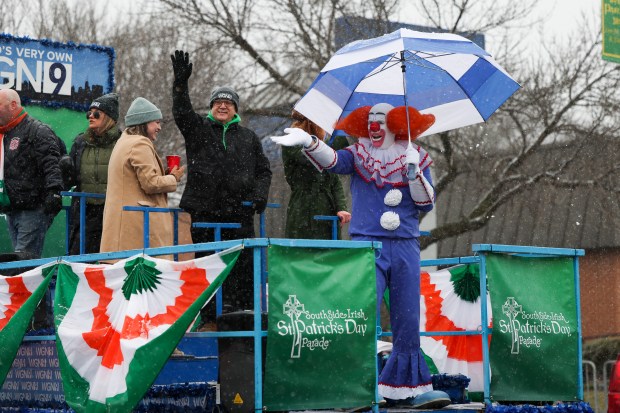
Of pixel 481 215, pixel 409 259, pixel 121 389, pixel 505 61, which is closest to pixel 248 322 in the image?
pixel 121 389

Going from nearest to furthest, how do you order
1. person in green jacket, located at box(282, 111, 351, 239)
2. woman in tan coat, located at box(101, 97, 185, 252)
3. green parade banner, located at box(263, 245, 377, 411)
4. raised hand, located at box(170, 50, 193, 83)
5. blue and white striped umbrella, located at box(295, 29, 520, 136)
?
1. green parade banner, located at box(263, 245, 377, 411)
2. raised hand, located at box(170, 50, 193, 83)
3. blue and white striped umbrella, located at box(295, 29, 520, 136)
4. woman in tan coat, located at box(101, 97, 185, 252)
5. person in green jacket, located at box(282, 111, 351, 239)

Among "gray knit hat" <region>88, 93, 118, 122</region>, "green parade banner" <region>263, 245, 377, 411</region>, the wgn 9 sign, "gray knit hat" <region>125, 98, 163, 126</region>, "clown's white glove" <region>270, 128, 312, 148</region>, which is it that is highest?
the wgn 9 sign

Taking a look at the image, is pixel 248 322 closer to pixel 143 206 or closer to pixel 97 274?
pixel 97 274

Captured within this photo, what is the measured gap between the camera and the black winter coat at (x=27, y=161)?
30.0 ft

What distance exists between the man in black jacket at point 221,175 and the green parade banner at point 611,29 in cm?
767

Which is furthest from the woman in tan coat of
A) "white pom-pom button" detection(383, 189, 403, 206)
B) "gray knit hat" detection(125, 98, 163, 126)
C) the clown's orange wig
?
"white pom-pom button" detection(383, 189, 403, 206)

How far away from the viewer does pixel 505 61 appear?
20141 millimetres

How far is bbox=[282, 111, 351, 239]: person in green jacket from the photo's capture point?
27.1ft

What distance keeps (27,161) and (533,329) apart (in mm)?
4491

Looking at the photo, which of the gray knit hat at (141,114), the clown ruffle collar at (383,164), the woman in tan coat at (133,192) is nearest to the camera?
the clown ruffle collar at (383,164)

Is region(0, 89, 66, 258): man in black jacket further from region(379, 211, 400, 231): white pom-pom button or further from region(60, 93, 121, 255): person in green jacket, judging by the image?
region(379, 211, 400, 231): white pom-pom button

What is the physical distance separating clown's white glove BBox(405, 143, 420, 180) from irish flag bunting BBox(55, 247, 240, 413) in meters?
1.34

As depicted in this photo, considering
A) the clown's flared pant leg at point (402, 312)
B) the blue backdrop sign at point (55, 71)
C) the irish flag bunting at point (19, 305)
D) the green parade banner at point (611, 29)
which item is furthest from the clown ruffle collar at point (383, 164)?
the green parade banner at point (611, 29)

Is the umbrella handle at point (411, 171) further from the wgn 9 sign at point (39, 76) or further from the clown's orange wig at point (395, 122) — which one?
the wgn 9 sign at point (39, 76)
